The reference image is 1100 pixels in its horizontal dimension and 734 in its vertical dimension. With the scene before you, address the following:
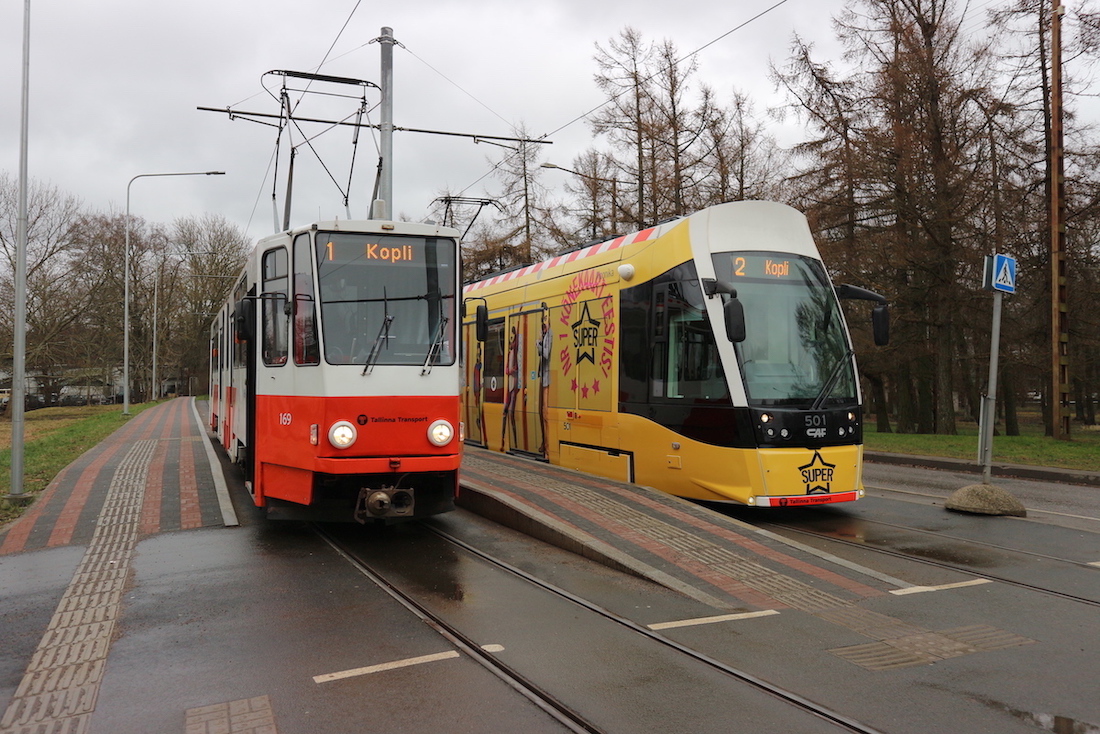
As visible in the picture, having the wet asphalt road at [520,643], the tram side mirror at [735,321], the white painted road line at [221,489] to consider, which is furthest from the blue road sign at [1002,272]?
the white painted road line at [221,489]

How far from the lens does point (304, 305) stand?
305 inches

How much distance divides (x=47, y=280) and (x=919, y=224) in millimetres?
36517

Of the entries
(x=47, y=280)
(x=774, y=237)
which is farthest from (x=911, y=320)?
(x=47, y=280)

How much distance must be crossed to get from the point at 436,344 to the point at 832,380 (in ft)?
14.7

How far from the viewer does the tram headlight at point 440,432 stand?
7801 millimetres

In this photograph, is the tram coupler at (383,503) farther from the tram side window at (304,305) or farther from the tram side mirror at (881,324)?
the tram side mirror at (881,324)

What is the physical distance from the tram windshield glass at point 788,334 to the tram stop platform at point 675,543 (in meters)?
1.61

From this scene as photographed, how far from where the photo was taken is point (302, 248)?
7.81 m

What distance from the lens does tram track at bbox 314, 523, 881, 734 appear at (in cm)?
402

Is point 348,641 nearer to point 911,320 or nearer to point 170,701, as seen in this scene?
point 170,701

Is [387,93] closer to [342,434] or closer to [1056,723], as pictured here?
[342,434]

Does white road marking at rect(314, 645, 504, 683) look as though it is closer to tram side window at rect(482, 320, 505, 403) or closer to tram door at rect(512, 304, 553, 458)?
tram door at rect(512, 304, 553, 458)

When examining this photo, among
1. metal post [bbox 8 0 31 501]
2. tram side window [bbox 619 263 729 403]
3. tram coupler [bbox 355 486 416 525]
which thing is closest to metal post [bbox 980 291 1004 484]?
tram side window [bbox 619 263 729 403]

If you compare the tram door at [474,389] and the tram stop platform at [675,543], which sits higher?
the tram door at [474,389]
